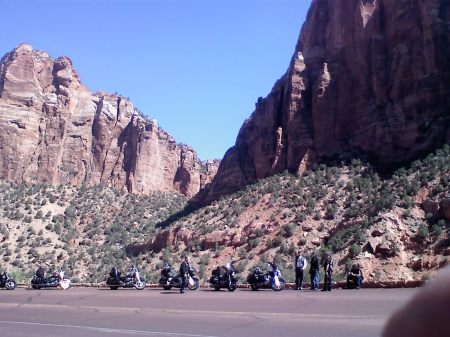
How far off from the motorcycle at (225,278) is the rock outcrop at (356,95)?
23.6 meters

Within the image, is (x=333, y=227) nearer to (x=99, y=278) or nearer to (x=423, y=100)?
(x=423, y=100)

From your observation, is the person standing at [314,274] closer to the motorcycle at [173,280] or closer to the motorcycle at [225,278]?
the motorcycle at [225,278]

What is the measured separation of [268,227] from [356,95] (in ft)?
51.9

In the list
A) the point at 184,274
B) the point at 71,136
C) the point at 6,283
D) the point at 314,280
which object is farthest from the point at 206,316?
the point at 71,136

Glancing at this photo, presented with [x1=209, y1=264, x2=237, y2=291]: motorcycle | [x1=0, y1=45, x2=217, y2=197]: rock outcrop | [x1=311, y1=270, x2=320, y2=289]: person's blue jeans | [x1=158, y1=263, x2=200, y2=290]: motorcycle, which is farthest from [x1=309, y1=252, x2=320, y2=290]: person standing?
[x1=0, y1=45, x2=217, y2=197]: rock outcrop

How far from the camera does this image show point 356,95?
5075 centimetres

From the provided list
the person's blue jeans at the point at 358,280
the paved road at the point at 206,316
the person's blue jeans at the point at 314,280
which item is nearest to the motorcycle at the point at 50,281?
the paved road at the point at 206,316

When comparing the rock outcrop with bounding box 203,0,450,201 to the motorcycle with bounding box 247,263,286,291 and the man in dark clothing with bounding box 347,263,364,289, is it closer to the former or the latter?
the man in dark clothing with bounding box 347,263,364,289

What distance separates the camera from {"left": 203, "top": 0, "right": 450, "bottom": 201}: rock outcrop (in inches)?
1770

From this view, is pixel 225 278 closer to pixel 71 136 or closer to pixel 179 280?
pixel 179 280

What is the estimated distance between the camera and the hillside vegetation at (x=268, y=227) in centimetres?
3192

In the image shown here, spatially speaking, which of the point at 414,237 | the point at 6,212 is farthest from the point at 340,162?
the point at 6,212

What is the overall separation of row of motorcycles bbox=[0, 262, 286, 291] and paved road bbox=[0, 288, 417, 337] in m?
3.89

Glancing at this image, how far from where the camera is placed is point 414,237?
32.0 metres
